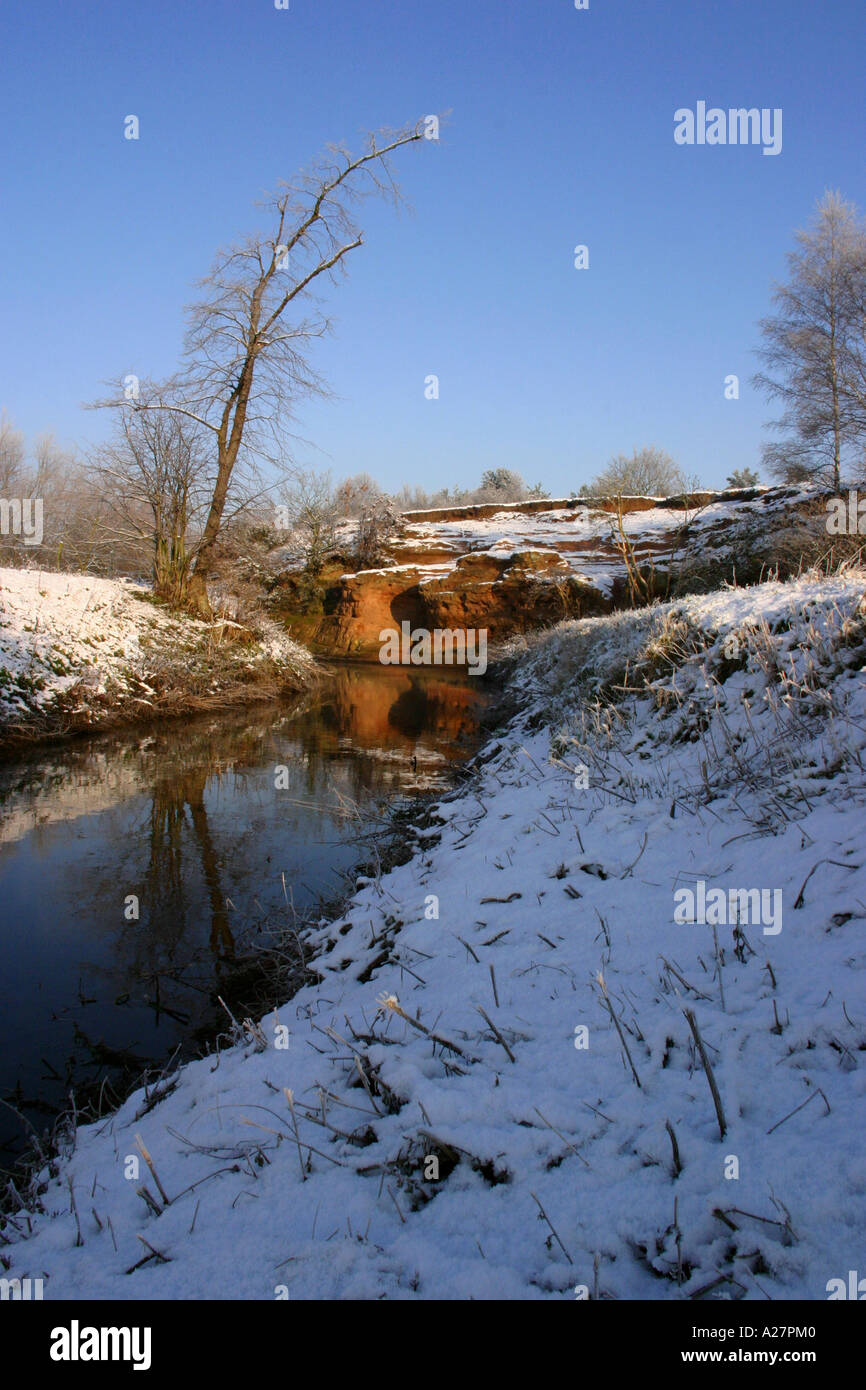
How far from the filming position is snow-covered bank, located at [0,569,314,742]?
11703mm

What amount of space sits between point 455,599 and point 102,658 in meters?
20.9

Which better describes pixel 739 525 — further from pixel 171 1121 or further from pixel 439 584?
pixel 171 1121

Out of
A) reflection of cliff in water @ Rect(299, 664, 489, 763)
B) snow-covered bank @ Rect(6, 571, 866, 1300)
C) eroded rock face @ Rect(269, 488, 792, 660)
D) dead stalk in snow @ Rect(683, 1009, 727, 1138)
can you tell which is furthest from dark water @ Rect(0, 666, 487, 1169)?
eroded rock face @ Rect(269, 488, 792, 660)

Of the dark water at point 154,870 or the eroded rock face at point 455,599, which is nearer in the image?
the dark water at point 154,870

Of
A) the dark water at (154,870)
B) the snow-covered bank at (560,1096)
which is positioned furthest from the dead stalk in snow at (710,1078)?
the dark water at (154,870)

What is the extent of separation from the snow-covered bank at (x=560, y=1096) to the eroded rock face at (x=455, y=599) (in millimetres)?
27003

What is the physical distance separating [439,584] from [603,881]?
98.8 ft

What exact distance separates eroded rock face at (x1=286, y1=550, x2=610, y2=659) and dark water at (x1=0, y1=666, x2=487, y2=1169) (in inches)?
759

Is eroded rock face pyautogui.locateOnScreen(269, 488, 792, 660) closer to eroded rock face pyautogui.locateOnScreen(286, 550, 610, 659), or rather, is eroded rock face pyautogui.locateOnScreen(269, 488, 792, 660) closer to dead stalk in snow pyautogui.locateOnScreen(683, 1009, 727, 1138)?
eroded rock face pyautogui.locateOnScreen(286, 550, 610, 659)

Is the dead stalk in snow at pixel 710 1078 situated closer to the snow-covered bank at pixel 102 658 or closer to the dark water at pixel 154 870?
the dark water at pixel 154 870

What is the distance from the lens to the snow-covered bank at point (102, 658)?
11703 millimetres

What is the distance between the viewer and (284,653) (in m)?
20.3

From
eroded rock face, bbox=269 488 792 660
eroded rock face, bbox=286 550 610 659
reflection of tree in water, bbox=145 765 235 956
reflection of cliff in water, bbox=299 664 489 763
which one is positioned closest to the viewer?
reflection of tree in water, bbox=145 765 235 956
